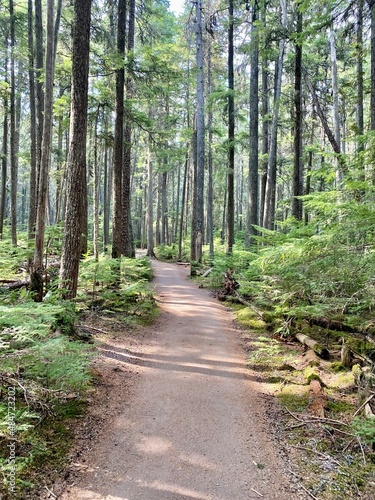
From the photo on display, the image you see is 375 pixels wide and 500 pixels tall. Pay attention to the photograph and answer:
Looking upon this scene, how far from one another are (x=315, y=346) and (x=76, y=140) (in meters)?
6.08

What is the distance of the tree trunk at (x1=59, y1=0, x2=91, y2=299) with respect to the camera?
6.29 metres

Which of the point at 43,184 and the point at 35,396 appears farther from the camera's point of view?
the point at 43,184

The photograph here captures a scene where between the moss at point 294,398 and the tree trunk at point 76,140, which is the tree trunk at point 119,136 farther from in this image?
the moss at point 294,398

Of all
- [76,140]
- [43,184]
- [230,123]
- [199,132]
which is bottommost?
[43,184]

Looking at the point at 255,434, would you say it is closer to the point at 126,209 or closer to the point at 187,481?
the point at 187,481

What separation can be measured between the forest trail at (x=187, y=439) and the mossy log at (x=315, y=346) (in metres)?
1.37

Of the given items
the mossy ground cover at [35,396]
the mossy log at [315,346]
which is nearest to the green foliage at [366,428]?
the mossy log at [315,346]

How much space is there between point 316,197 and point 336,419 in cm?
339

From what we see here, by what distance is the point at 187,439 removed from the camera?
12.5ft

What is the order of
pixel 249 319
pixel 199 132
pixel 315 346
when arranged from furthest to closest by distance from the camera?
pixel 199 132 → pixel 249 319 → pixel 315 346

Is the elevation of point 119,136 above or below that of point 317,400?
above

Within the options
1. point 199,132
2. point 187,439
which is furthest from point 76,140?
point 199,132

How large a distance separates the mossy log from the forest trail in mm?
1372

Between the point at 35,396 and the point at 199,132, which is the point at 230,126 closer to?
the point at 199,132
